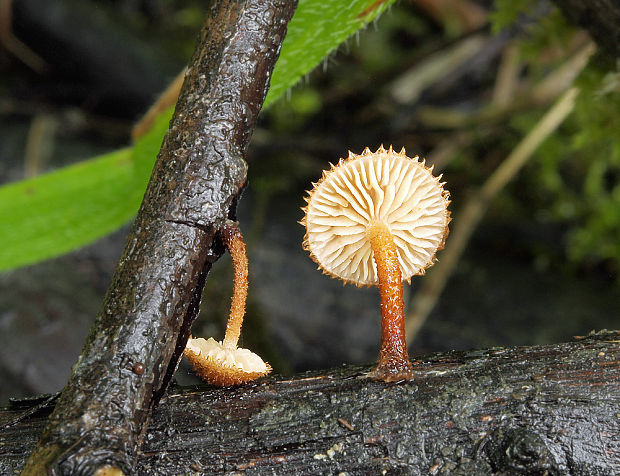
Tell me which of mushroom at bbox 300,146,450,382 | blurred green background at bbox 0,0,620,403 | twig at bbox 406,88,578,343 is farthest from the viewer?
twig at bbox 406,88,578,343

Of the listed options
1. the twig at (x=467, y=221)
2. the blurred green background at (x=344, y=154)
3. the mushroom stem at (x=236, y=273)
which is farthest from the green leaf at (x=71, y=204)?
the twig at (x=467, y=221)

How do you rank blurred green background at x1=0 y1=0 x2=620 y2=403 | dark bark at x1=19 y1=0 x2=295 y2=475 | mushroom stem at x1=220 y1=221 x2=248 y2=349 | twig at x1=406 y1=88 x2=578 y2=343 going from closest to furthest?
1. dark bark at x1=19 y1=0 x2=295 y2=475
2. mushroom stem at x1=220 y1=221 x2=248 y2=349
3. blurred green background at x1=0 y1=0 x2=620 y2=403
4. twig at x1=406 y1=88 x2=578 y2=343

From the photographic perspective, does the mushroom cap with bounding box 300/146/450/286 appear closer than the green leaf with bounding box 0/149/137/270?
Yes

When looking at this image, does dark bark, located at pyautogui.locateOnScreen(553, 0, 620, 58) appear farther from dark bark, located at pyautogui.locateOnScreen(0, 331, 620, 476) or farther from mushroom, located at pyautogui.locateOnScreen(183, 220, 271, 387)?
mushroom, located at pyautogui.locateOnScreen(183, 220, 271, 387)

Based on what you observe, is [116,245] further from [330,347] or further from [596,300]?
[596,300]

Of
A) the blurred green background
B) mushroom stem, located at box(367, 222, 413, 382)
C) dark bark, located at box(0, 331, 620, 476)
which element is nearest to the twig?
the blurred green background

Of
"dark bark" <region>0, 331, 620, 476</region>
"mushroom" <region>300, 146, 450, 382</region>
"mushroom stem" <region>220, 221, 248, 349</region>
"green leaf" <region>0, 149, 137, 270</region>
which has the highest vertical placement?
"green leaf" <region>0, 149, 137, 270</region>

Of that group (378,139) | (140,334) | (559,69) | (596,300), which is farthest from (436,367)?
(559,69)

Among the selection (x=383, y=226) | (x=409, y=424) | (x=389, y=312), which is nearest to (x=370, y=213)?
(x=383, y=226)
